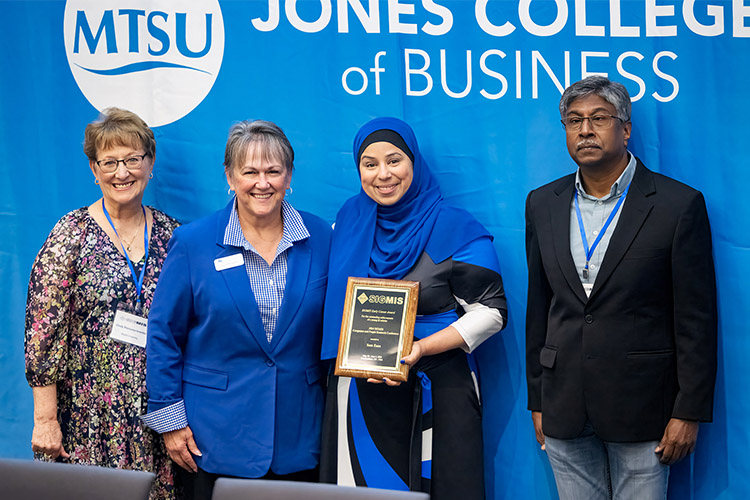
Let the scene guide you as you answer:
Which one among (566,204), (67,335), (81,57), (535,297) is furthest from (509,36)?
(67,335)

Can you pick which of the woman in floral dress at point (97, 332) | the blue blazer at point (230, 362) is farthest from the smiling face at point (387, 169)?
the woman in floral dress at point (97, 332)

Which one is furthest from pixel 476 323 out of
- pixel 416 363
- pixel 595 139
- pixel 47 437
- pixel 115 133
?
pixel 47 437

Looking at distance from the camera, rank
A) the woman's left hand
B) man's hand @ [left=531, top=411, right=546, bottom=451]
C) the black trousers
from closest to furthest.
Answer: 1. the woman's left hand
2. the black trousers
3. man's hand @ [left=531, top=411, right=546, bottom=451]

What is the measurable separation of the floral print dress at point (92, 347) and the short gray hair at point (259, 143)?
0.62m

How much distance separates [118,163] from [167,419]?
3.52ft

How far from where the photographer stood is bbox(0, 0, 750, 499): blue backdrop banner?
3.11m

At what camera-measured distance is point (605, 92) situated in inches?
111

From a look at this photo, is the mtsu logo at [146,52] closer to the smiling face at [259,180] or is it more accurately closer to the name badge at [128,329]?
the smiling face at [259,180]

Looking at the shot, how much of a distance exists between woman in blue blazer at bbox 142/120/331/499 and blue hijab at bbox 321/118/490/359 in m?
0.12

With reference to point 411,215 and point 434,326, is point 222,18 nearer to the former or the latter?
point 411,215

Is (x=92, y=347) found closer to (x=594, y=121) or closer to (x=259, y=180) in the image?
(x=259, y=180)

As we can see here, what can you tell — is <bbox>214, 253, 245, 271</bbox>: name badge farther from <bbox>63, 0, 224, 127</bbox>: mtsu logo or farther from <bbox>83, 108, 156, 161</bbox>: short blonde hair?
<bbox>63, 0, 224, 127</bbox>: mtsu logo

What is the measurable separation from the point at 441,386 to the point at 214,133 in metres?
1.59

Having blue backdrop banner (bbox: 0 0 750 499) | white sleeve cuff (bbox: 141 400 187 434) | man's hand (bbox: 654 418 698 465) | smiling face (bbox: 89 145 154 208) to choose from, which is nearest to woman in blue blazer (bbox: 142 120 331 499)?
white sleeve cuff (bbox: 141 400 187 434)
